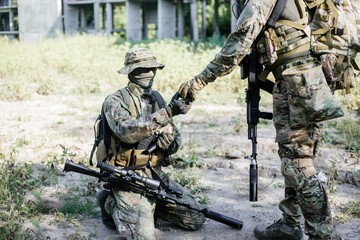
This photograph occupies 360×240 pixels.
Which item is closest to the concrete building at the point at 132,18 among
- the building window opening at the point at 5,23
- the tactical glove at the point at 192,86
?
the building window opening at the point at 5,23

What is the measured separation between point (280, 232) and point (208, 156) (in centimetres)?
214

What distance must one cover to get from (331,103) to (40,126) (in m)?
4.67

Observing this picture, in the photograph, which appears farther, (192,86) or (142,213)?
(142,213)

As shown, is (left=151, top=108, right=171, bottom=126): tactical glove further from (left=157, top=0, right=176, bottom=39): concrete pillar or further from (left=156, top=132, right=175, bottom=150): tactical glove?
(left=157, top=0, right=176, bottom=39): concrete pillar

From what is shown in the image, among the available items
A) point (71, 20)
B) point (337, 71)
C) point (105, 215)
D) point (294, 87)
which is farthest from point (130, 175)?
point (71, 20)

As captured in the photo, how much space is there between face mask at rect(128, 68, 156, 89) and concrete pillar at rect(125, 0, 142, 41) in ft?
47.7

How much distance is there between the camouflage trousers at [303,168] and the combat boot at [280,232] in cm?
30

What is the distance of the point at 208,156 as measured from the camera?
598cm

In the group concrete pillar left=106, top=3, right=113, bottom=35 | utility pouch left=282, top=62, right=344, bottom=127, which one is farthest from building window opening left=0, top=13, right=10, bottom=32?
concrete pillar left=106, top=3, right=113, bottom=35

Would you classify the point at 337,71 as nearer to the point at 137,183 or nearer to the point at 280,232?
the point at 280,232

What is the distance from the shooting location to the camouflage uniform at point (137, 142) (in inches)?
149

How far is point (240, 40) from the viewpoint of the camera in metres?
3.49

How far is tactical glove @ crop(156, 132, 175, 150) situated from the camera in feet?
12.9

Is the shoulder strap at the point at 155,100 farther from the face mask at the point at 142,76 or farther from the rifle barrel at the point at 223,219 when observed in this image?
the rifle barrel at the point at 223,219
